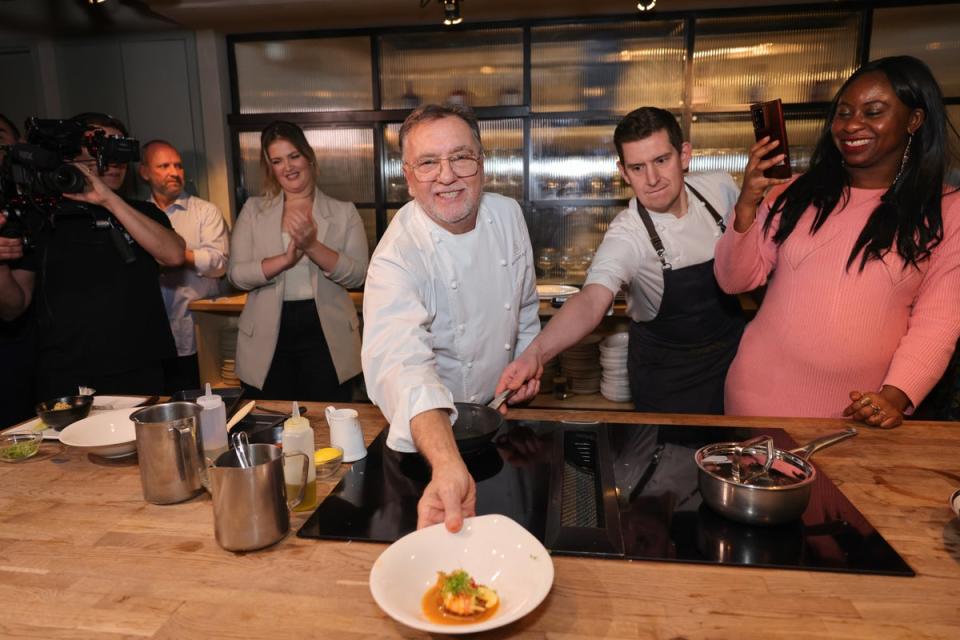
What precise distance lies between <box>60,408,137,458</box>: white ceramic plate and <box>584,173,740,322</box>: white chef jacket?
1.34 m

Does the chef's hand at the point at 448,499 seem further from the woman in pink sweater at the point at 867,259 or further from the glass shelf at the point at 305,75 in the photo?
the glass shelf at the point at 305,75

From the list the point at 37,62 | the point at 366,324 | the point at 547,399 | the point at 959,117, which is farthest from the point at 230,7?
the point at 959,117

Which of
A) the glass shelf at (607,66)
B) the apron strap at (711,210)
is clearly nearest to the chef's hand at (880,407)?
the apron strap at (711,210)

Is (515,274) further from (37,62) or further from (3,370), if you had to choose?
(37,62)

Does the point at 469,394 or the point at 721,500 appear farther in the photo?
the point at 469,394

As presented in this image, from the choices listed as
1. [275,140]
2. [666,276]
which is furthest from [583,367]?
[275,140]

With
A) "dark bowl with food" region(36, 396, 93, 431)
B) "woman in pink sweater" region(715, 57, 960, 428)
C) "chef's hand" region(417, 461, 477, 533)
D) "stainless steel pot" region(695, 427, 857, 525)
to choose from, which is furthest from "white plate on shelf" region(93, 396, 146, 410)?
"woman in pink sweater" region(715, 57, 960, 428)

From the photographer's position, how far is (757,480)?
113 cm

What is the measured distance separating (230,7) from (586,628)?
406cm

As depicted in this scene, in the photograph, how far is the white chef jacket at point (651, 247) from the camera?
2123mm

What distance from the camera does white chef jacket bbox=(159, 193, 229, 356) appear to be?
140 inches

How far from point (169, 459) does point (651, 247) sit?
154 cm

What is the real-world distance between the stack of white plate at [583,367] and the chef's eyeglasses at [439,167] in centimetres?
200

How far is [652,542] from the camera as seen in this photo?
107cm
